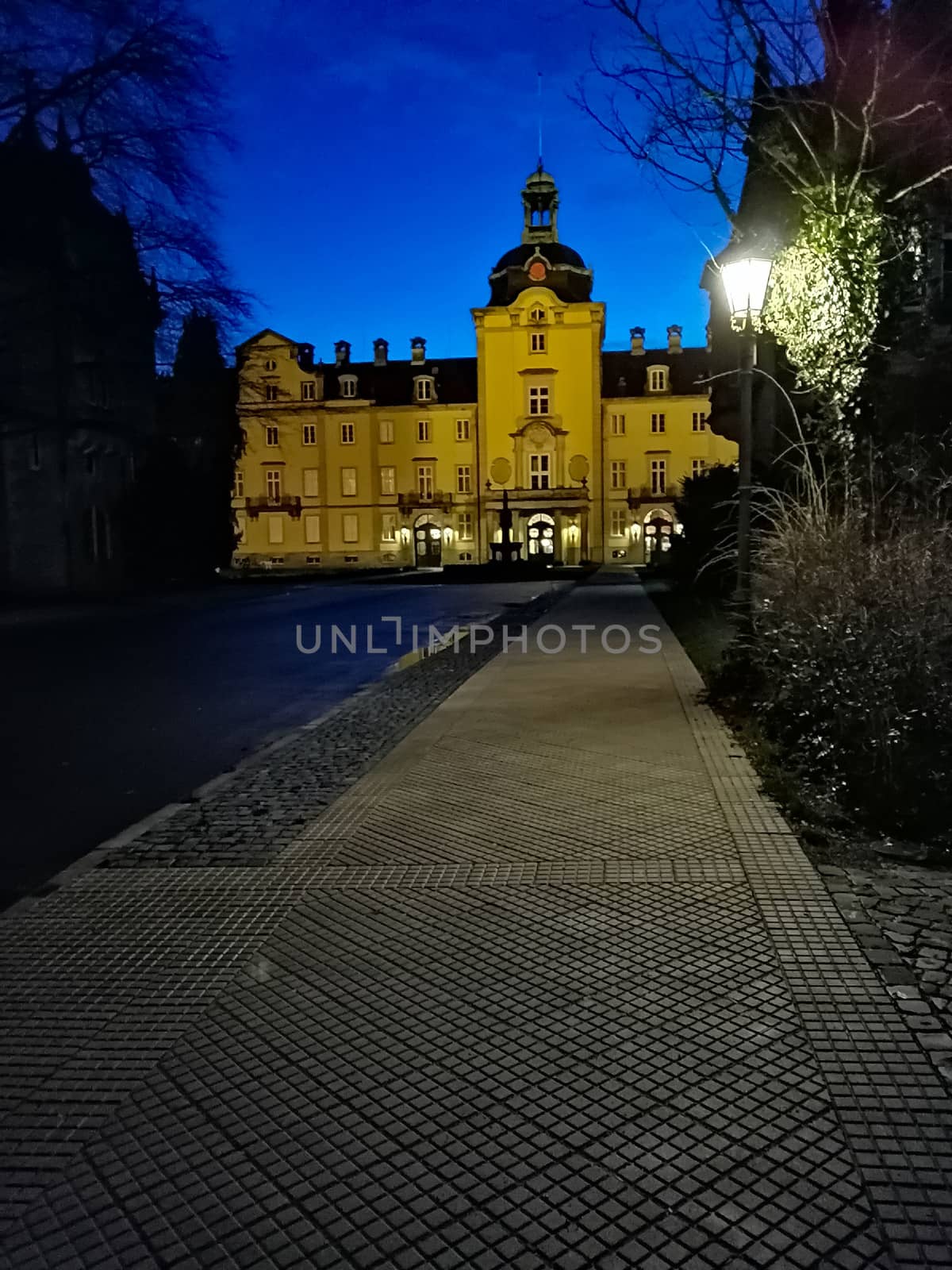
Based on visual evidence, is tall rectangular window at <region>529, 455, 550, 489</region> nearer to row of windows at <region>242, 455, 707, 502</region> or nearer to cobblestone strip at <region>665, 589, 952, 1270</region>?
row of windows at <region>242, 455, 707, 502</region>

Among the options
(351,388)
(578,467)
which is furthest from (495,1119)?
(351,388)

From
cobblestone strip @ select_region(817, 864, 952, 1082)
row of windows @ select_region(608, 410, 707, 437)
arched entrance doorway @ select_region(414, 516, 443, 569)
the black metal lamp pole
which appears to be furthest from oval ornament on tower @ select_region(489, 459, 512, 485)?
cobblestone strip @ select_region(817, 864, 952, 1082)

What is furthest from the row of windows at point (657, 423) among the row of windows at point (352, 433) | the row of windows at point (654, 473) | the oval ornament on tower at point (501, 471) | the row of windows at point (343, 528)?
the row of windows at point (343, 528)

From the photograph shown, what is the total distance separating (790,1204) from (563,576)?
1680 inches

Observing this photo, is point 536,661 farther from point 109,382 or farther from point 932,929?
point 109,382

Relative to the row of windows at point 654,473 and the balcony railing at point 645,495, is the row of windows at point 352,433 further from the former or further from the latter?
the balcony railing at point 645,495

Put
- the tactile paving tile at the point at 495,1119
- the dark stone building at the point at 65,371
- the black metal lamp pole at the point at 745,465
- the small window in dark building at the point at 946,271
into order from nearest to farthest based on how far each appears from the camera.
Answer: the tactile paving tile at the point at 495,1119
the black metal lamp pole at the point at 745,465
the small window in dark building at the point at 946,271
the dark stone building at the point at 65,371

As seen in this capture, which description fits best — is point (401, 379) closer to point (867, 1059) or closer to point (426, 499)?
point (426, 499)

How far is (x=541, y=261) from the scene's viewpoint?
63219mm

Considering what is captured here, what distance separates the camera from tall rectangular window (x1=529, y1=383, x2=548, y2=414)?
65188 mm

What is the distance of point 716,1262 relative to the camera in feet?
7.71

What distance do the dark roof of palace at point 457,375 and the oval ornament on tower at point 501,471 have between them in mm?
5350

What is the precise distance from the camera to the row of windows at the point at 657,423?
216 ft

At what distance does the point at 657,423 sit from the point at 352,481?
21178mm
